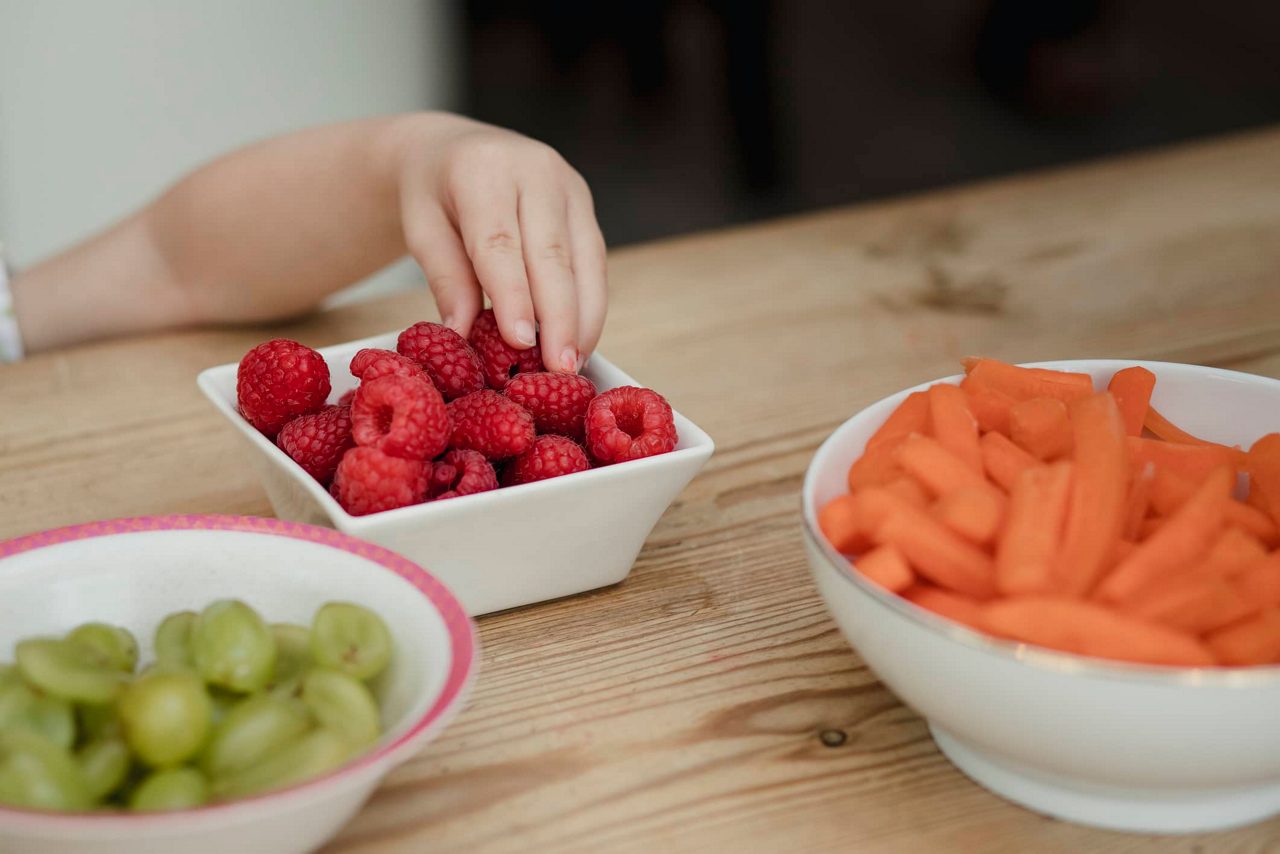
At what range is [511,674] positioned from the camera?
69cm

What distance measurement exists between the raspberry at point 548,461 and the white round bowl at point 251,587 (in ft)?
0.43

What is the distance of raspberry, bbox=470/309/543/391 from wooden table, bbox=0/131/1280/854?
0.15m

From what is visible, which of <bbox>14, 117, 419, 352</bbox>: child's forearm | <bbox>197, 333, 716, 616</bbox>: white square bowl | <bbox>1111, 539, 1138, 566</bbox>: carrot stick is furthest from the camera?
<bbox>14, 117, 419, 352</bbox>: child's forearm

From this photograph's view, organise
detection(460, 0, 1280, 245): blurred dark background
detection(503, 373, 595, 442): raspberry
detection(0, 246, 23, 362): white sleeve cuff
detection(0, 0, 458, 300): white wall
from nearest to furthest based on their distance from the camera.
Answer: detection(503, 373, 595, 442): raspberry < detection(0, 246, 23, 362): white sleeve cuff < detection(0, 0, 458, 300): white wall < detection(460, 0, 1280, 245): blurred dark background

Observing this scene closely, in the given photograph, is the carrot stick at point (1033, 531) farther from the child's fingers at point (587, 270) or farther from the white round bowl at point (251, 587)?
the child's fingers at point (587, 270)

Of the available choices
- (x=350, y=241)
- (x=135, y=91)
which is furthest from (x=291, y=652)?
(x=135, y=91)

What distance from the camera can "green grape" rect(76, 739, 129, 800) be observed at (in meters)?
0.48

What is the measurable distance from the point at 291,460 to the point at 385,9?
2710mm

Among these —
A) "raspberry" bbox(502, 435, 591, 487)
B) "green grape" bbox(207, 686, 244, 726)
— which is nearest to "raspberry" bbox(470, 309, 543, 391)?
"raspberry" bbox(502, 435, 591, 487)

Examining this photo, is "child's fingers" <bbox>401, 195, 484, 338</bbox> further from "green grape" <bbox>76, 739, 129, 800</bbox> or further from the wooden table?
"green grape" <bbox>76, 739, 129, 800</bbox>

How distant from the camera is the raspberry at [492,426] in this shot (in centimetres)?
71

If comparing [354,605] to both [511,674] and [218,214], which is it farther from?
[218,214]

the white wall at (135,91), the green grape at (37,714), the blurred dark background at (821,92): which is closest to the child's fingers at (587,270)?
the green grape at (37,714)

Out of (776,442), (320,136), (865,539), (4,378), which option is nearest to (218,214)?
(320,136)
